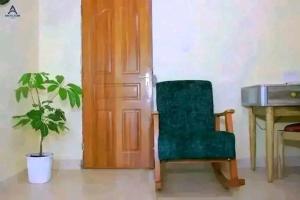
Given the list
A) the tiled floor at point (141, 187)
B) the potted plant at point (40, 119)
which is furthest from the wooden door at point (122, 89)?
the potted plant at point (40, 119)

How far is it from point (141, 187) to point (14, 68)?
1.59 metres

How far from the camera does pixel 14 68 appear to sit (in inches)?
124

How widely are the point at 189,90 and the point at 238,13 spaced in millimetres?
1025

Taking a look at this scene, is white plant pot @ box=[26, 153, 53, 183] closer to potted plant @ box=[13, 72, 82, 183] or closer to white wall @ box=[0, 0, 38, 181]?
potted plant @ box=[13, 72, 82, 183]

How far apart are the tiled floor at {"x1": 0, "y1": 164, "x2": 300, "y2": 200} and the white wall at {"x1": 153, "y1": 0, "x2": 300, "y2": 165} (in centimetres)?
67

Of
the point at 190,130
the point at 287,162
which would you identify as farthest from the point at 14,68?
the point at 287,162

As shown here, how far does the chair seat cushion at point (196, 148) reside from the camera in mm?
2486

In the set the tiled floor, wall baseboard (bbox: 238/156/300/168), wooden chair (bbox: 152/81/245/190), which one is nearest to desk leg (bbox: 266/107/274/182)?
the tiled floor

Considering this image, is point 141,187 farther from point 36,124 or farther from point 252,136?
point 252,136

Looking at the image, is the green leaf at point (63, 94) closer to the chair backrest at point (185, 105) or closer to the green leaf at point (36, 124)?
the green leaf at point (36, 124)

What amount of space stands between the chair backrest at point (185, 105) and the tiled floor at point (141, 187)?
1.58ft

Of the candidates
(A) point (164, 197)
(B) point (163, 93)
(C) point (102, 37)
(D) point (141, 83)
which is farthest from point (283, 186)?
(C) point (102, 37)

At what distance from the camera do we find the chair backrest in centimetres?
308

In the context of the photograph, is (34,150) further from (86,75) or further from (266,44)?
(266,44)
